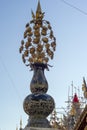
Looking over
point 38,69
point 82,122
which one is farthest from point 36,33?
point 82,122

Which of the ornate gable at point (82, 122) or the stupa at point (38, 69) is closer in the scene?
the ornate gable at point (82, 122)

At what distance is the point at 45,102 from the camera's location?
44.6 ft

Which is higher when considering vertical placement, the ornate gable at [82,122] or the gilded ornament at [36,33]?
the gilded ornament at [36,33]

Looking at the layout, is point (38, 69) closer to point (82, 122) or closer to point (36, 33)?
point (36, 33)

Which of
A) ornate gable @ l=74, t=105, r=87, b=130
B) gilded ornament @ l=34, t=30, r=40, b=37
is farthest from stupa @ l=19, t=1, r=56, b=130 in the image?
ornate gable @ l=74, t=105, r=87, b=130

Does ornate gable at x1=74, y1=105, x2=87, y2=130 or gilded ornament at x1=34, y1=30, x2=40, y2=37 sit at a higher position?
gilded ornament at x1=34, y1=30, x2=40, y2=37

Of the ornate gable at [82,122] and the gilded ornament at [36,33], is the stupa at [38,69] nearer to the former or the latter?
the gilded ornament at [36,33]

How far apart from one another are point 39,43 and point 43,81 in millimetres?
1674

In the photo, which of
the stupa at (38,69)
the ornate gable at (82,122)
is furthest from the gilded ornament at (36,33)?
the ornate gable at (82,122)

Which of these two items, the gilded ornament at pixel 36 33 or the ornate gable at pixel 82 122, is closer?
the ornate gable at pixel 82 122

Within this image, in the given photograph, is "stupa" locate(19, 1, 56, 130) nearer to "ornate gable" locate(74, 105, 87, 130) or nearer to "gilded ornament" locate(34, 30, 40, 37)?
"gilded ornament" locate(34, 30, 40, 37)

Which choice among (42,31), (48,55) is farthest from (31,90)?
(42,31)

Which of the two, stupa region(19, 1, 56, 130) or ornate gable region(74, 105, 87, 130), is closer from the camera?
ornate gable region(74, 105, 87, 130)

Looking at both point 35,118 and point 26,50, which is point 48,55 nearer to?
point 26,50
